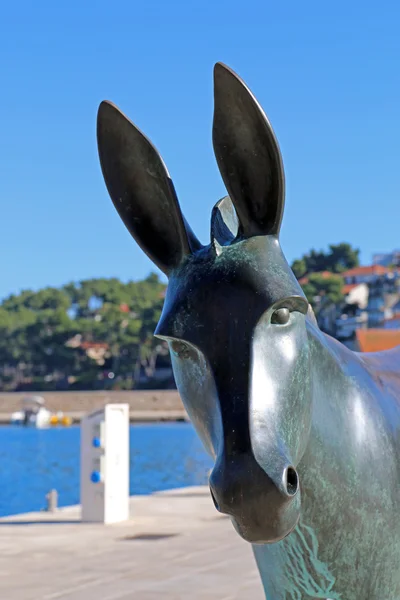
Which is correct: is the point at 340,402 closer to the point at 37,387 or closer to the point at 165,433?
the point at 165,433

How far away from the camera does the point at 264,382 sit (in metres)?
1.94

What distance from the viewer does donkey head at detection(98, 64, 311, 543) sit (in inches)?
72.0

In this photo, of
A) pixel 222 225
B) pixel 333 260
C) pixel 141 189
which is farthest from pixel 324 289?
pixel 141 189

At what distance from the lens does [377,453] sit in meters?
2.34

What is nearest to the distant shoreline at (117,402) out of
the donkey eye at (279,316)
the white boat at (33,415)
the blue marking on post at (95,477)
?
the white boat at (33,415)

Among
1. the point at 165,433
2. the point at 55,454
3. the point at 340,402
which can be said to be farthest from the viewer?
the point at 165,433

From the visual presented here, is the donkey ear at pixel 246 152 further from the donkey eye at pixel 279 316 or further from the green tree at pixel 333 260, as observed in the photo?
the green tree at pixel 333 260

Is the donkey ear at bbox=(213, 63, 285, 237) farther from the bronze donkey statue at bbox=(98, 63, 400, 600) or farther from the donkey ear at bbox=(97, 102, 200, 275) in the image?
the donkey ear at bbox=(97, 102, 200, 275)

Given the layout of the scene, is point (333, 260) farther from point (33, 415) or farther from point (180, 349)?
point (180, 349)

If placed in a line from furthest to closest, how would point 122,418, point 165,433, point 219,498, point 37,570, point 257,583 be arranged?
point 165,433, point 122,418, point 37,570, point 257,583, point 219,498

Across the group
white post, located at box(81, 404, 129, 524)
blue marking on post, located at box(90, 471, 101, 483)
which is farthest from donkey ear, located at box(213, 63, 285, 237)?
blue marking on post, located at box(90, 471, 101, 483)

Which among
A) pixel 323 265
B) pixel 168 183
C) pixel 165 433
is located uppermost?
pixel 323 265

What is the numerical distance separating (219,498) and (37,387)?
87423 millimetres

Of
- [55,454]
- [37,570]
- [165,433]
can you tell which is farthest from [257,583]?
[165,433]
